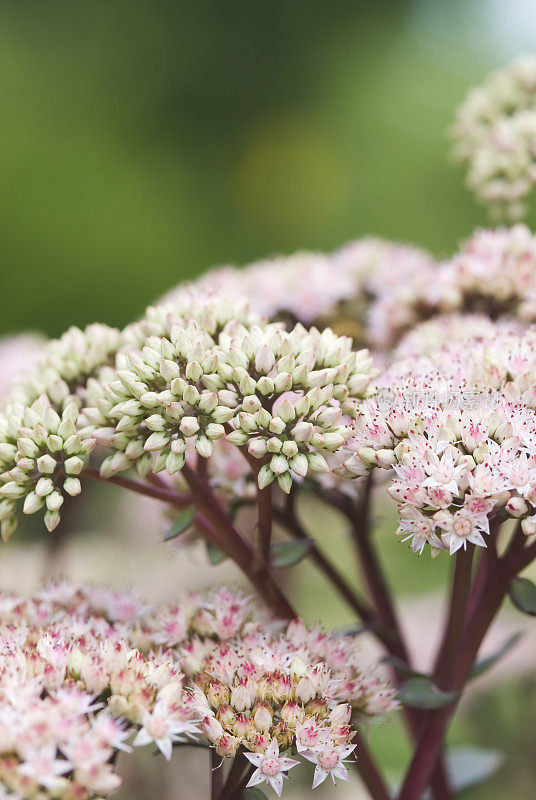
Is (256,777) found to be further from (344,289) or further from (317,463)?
(344,289)

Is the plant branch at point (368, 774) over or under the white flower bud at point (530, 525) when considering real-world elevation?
under

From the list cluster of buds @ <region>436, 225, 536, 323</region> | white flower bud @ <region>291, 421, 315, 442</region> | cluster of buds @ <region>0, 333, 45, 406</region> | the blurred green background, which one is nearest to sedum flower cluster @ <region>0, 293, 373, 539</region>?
white flower bud @ <region>291, 421, 315, 442</region>

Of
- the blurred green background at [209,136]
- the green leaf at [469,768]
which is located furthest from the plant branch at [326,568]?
the blurred green background at [209,136]

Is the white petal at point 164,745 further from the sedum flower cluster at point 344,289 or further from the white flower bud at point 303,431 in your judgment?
the sedum flower cluster at point 344,289

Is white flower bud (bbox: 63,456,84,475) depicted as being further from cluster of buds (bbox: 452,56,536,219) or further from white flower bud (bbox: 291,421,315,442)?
cluster of buds (bbox: 452,56,536,219)

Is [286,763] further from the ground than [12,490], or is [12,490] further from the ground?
[12,490]

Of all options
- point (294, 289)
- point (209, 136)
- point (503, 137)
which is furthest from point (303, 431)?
point (209, 136)
